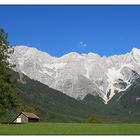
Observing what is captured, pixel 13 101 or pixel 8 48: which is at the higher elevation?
pixel 8 48

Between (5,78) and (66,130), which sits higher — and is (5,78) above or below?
above

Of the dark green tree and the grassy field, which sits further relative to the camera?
the dark green tree

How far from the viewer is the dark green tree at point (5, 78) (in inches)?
2042

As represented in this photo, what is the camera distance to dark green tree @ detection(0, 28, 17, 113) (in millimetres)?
51875

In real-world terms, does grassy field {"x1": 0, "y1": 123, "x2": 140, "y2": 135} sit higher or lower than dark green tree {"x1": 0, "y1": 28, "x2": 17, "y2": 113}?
lower

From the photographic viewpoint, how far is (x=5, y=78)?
53.5m

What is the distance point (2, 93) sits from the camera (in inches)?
2048

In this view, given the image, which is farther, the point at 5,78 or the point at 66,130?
the point at 5,78

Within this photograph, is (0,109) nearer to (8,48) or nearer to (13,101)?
(13,101)

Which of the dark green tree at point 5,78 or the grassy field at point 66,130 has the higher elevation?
the dark green tree at point 5,78

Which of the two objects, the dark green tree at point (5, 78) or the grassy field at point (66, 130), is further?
the dark green tree at point (5, 78)
